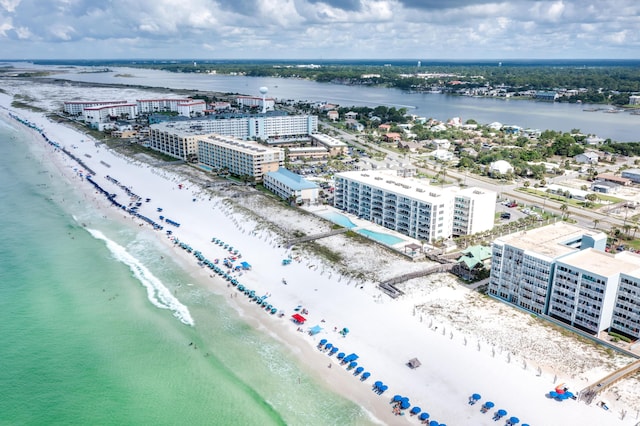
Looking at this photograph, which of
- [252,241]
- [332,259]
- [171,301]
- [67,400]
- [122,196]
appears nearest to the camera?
[67,400]

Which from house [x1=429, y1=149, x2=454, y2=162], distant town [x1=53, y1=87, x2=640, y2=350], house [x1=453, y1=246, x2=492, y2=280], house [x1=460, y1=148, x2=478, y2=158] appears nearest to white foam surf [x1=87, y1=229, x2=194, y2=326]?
distant town [x1=53, y1=87, x2=640, y2=350]

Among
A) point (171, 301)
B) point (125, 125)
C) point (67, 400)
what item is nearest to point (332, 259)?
point (171, 301)

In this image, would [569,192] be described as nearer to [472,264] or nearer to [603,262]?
[472,264]

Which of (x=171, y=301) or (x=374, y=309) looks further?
(x=171, y=301)

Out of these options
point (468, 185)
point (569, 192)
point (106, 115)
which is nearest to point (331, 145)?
point (468, 185)

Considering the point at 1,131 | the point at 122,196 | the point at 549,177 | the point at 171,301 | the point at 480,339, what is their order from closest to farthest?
1. the point at 480,339
2. the point at 171,301
3. the point at 122,196
4. the point at 549,177
5. the point at 1,131

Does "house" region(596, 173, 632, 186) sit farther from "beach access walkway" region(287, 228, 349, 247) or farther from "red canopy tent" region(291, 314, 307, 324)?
"red canopy tent" region(291, 314, 307, 324)

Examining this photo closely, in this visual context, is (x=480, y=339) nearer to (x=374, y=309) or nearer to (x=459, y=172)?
(x=374, y=309)
